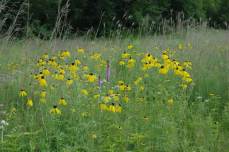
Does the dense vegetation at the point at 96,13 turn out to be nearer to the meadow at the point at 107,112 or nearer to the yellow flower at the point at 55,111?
the meadow at the point at 107,112

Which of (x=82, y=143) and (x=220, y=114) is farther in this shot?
(x=220, y=114)

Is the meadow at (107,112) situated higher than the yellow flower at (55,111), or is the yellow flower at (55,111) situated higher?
the yellow flower at (55,111)

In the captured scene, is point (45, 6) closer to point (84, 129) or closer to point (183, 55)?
point (183, 55)

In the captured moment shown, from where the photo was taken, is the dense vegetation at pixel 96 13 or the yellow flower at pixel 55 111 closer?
the yellow flower at pixel 55 111

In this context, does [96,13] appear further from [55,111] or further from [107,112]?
[55,111]

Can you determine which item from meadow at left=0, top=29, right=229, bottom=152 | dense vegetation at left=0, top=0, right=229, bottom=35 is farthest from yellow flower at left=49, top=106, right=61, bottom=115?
dense vegetation at left=0, top=0, right=229, bottom=35

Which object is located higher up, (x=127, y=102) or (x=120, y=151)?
(x=127, y=102)

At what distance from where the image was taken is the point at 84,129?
120 inches

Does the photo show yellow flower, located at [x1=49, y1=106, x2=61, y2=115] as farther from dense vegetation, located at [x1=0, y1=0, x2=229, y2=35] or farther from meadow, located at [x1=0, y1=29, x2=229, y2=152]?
dense vegetation, located at [x1=0, y1=0, x2=229, y2=35]

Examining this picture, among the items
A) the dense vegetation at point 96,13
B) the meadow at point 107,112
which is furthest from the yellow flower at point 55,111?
the dense vegetation at point 96,13

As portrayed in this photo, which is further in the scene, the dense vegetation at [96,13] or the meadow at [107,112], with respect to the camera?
the dense vegetation at [96,13]

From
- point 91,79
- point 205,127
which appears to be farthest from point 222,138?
point 91,79

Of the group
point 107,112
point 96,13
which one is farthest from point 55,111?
point 96,13

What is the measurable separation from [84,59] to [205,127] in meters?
2.69
